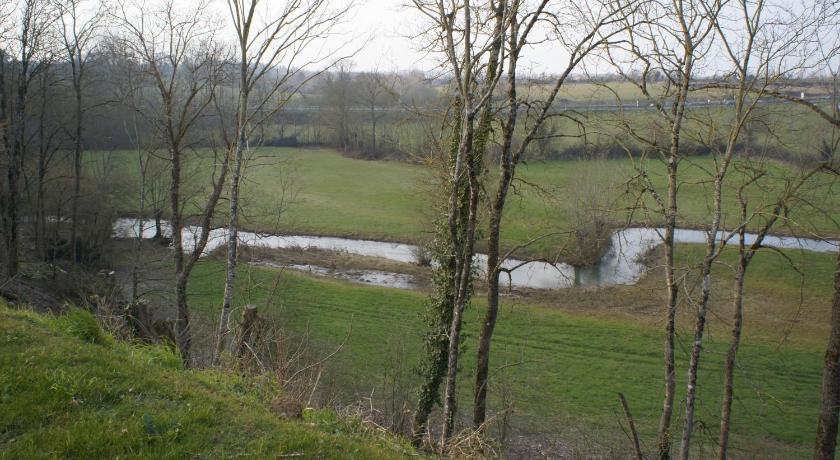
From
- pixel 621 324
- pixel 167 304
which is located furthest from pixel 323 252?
pixel 621 324

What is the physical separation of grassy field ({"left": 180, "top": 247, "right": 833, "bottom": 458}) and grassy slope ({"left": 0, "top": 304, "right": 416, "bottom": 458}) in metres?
5.75

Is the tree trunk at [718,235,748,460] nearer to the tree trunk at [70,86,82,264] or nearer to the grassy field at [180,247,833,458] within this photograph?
the grassy field at [180,247,833,458]

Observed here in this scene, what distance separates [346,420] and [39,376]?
3.14 m

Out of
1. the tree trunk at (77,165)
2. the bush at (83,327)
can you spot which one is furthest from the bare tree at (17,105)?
the bush at (83,327)

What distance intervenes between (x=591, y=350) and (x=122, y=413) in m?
17.8

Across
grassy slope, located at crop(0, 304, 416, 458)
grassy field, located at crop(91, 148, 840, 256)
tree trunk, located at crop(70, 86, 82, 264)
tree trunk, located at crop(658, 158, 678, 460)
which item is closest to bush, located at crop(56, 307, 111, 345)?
grassy slope, located at crop(0, 304, 416, 458)

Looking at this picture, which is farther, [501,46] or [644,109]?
[644,109]

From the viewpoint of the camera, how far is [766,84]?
10648mm

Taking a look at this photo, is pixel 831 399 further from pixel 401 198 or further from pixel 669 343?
pixel 401 198

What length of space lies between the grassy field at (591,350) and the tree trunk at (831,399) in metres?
1.06

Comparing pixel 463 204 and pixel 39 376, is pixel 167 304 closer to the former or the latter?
pixel 463 204

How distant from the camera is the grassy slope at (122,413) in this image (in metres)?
4.70

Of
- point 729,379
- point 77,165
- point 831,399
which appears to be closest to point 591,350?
point 729,379

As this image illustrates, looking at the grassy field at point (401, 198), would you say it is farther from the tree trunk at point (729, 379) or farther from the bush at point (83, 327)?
the bush at point (83, 327)
